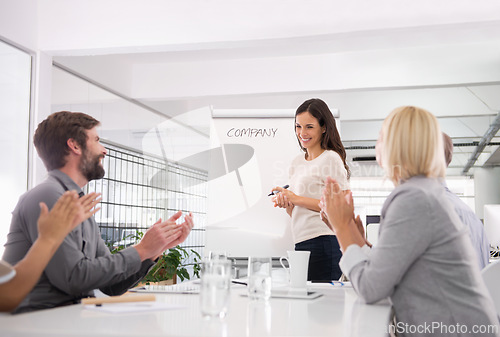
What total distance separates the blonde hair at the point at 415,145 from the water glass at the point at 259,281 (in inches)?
18.7

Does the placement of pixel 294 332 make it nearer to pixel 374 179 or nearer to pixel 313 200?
pixel 313 200

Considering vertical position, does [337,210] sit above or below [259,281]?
above

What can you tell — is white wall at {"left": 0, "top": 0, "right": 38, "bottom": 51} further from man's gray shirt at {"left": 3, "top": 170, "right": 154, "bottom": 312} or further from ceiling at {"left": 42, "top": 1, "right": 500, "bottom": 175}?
man's gray shirt at {"left": 3, "top": 170, "right": 154, "bottom": 312}

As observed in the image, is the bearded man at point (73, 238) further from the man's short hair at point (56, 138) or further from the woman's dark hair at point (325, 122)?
the woman's dark hair at point (325, 122)

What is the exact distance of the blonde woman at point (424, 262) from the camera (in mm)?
1242

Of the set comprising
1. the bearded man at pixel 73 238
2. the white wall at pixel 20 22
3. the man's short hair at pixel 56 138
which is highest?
the white wall at pixel 20 22

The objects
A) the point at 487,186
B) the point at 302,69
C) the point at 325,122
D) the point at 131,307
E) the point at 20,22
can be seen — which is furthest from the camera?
the point at 487,186

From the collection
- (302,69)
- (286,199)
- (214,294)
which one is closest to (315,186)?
(286,199)

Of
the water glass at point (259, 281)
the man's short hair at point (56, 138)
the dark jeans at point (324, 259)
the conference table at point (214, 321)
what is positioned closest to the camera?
the conference table at point (214, 321)

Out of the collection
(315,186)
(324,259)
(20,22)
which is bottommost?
(324,259)

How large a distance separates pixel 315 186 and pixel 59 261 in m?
1.62

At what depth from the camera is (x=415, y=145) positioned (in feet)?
4.46

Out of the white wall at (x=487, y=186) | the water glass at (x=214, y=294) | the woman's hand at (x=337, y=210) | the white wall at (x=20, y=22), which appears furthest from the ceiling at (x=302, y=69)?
the white wall at (x=487, y=186)

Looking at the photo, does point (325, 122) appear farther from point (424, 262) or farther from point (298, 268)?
point (424, 262)
